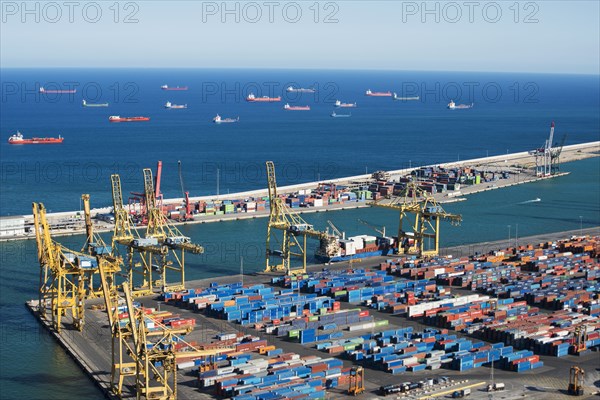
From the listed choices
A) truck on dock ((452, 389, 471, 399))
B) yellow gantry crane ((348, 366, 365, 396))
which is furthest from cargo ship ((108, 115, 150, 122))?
truck on dock ((452, 389, 471, 399))

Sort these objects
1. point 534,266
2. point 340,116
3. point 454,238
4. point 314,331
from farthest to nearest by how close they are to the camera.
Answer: point 340,116, point 454,238, point 534,266, point 314,331

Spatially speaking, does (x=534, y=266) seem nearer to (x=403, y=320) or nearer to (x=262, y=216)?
(x=403, y=320)

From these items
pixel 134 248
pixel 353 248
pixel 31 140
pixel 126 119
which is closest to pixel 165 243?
pixel 134 248

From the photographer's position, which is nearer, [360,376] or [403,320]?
[360,376]

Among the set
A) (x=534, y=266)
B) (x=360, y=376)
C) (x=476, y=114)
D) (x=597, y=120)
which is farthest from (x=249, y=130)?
(x=360, y=376)

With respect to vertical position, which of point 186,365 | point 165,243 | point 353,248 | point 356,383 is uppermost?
point 165,243

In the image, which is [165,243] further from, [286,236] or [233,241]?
[233,241]

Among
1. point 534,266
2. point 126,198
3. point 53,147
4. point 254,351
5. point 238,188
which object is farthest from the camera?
point 53,147
